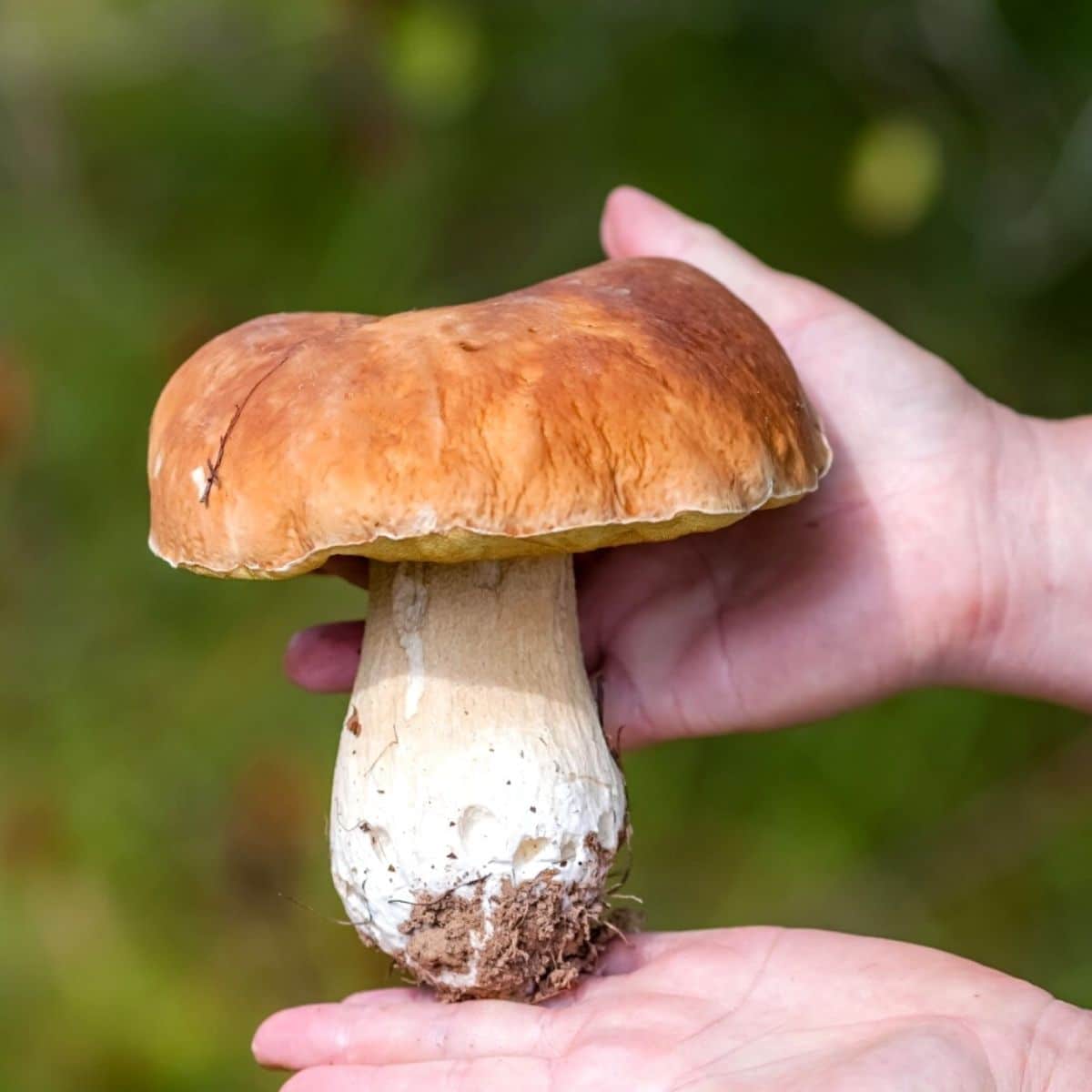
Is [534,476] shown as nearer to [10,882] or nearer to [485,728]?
[485,728]

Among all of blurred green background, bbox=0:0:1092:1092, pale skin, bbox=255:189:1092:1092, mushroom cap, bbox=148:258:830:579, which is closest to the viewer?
mushroom cap, bbox=148:258:830:579

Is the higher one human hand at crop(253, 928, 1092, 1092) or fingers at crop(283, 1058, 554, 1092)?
human hand at crop(253, 928, 1092, 1092)

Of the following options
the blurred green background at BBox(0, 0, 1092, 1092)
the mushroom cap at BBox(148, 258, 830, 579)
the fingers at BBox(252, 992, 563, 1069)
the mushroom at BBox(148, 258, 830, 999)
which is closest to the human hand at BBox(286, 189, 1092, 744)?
the mushroom at BBox(148, 258, 830, 999)

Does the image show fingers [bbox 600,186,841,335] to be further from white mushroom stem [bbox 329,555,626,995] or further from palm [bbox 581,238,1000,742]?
white mushroom stem [bbox 329,555,626,995]

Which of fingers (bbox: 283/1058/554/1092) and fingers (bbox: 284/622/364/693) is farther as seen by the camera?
fingers (bbox: 284/622/364/693)

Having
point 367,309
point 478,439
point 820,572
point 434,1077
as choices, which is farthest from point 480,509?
point 367,309

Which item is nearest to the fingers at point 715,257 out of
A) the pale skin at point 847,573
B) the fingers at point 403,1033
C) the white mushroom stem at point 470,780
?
the pale skin at point 847,573

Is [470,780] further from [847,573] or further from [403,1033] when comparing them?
[847,573]
